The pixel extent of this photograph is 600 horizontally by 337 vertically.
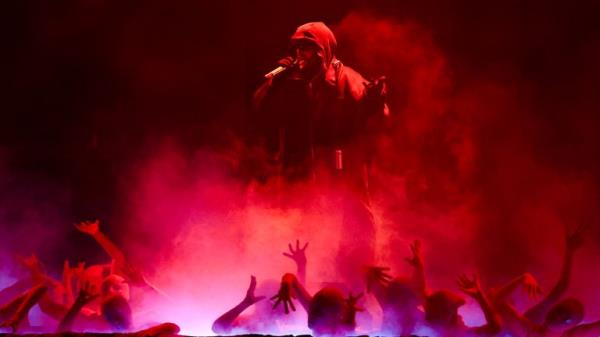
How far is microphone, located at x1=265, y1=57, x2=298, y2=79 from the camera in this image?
5.31 metres

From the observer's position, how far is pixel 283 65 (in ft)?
17.5

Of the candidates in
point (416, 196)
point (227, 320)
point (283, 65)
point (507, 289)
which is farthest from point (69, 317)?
point (507, 289)

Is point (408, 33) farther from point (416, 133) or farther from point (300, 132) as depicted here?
point (300, 132)

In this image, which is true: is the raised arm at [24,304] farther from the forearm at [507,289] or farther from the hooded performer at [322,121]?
the forearm at [507,289]

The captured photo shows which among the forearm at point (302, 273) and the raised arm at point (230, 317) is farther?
the forearm at point (302, 273)

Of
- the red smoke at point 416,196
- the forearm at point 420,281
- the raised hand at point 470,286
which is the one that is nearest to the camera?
the raised hand at point 470,286

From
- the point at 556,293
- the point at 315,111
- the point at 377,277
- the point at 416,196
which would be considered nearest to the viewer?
the point at 377,277

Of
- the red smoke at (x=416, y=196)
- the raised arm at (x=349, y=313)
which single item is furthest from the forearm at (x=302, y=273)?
the raised arm at (x=349, y=313)

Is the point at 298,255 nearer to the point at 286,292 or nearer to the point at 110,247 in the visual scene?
the point at 286,292

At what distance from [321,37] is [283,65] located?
0.40 metres

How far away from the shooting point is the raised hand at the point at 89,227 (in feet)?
16.6

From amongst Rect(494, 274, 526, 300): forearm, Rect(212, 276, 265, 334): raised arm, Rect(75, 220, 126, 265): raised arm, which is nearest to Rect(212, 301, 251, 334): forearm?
Rect(212, 276, 265, 334): raised arm

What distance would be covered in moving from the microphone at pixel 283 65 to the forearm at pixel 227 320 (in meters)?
2.02

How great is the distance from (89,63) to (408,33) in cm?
290
